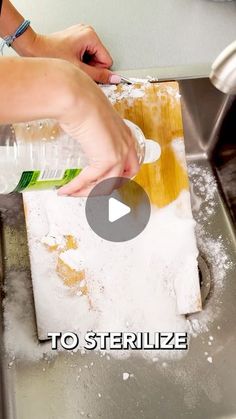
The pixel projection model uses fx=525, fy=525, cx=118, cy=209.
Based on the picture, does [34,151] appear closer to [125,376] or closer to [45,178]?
[45,178]

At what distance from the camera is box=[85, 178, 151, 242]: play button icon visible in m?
0.98

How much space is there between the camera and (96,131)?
2.05ft

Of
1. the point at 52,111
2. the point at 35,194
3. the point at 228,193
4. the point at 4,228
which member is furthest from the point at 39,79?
the point at 228,193

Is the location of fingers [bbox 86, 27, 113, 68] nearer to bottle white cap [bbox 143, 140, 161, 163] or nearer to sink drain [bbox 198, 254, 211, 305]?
bottle white cap [bbox 143, 140, 161, 163]

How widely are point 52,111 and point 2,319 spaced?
0.49 m

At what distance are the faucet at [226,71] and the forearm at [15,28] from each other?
43 cm

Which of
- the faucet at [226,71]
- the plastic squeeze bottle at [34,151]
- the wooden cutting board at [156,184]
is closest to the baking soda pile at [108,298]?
the wooden cutting board at [156,184]

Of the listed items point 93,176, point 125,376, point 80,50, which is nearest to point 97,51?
point 80,50

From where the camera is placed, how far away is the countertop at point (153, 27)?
1.04 m

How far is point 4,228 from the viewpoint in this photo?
104cm

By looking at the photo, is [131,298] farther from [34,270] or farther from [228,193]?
[228,193]

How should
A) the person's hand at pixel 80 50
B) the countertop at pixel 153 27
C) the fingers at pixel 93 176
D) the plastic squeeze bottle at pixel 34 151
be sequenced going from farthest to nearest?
the countertop at pixel 153 27, the person's hand at pixel 80 50, the plastic squeeze bottle at pixel 34 151, the fingers at pixel 93 176

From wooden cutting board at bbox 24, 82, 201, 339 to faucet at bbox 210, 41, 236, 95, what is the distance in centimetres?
38

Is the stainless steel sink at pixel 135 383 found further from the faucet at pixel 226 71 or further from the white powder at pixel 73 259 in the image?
the faucet at pixel 226 71
